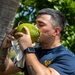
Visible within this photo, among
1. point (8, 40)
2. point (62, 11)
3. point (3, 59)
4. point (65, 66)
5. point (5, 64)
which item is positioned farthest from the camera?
point (62, 11)

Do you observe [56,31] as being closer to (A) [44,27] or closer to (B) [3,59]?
(A) [44,27]

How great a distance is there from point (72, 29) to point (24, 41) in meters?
2.49

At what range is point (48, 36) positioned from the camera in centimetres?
379

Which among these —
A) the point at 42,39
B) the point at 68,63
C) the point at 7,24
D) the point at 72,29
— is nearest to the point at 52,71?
the point at 68,63

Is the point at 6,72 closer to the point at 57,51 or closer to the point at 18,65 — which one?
the point at 18,65

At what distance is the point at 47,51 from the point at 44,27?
24 centimetres

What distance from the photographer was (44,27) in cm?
376

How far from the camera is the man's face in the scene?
3.74 meters

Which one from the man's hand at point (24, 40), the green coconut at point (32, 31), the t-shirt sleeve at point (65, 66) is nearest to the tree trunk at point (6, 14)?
the green coconut at point (32, 31)

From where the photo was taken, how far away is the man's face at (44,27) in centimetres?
374

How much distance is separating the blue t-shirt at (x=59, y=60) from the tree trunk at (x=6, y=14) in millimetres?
436

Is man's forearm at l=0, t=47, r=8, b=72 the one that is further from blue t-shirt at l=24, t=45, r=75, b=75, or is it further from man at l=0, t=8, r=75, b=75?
blue t-shirt at l=24, t=45, r=75, b=75

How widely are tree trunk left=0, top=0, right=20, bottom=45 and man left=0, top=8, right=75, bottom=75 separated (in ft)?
0.31

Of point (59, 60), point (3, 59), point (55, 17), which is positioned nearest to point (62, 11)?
point (55, 17)
